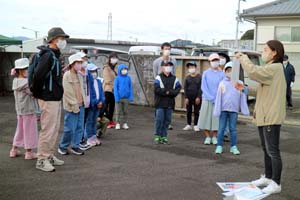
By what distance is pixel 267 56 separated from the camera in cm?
516

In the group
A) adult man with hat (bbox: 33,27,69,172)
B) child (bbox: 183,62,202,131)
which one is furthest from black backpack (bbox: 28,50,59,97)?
child (bbox: 183,62,202,131)

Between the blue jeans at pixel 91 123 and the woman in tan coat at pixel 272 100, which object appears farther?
the blue jeans at pixel 91 123

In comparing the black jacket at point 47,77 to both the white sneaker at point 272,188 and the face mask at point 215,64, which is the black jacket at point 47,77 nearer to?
the white sneaker at point 272,188

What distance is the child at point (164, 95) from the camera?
314 inches

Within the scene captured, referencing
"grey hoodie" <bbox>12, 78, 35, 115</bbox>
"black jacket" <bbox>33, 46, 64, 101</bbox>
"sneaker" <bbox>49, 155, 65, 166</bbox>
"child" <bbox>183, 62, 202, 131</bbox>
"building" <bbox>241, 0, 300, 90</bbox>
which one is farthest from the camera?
"building" <bbox>241, 0, 300, 90</bbox>

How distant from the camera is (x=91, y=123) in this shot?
7918 millimetres

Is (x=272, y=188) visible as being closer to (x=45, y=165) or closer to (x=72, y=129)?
(x=45, y=165)

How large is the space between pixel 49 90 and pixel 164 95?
277 centimetres

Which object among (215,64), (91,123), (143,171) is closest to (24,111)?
(91,123)

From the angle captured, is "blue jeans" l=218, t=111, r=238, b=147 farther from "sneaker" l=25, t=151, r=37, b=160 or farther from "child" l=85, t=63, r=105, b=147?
"sneaker" l=25, t=151, r=37, b=160

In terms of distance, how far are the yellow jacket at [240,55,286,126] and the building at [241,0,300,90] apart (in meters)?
20.0

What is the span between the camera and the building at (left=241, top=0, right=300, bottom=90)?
2428 cm

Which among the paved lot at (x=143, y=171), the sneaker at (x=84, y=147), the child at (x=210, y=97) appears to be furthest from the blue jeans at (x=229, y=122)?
the sneaker at (x=84, y=147)

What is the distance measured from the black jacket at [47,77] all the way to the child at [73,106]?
736 mm
